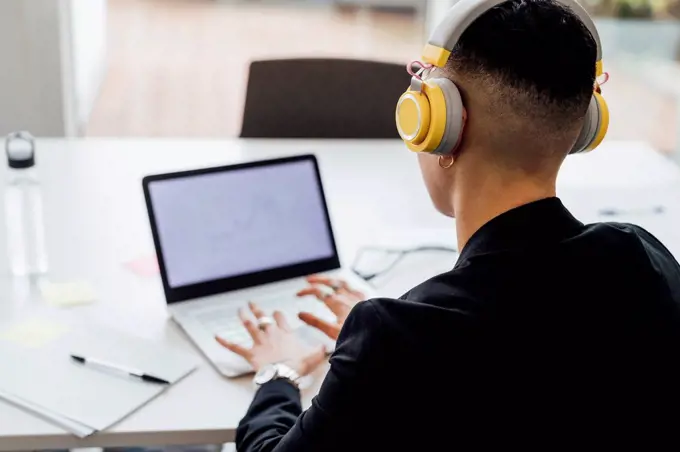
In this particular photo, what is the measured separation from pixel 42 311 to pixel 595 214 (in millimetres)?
1147

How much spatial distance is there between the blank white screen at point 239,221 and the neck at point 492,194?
1.76 feet

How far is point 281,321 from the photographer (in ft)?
4.54

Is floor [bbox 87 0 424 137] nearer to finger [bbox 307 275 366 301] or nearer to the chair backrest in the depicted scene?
the chair backrest

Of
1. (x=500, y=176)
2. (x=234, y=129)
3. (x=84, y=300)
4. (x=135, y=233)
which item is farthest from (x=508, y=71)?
(x=234, y=129)

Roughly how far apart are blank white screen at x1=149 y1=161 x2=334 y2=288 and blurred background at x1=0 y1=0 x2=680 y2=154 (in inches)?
29.4

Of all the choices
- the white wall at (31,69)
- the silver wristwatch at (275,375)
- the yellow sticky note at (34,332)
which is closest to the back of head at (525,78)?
the silver wristwatch at (275,375)

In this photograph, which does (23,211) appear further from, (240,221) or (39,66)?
(39,66)

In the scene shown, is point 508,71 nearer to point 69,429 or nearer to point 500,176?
point 500,176

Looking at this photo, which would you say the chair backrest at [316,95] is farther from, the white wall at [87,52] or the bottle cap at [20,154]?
the white wall at [87,52]

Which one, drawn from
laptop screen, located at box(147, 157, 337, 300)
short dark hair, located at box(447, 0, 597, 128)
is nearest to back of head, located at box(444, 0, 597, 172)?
short dark hair, located at box(447, 0, 597, 128)

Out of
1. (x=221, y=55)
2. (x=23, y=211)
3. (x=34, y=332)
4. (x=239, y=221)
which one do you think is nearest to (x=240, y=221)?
(x=239, y=221)

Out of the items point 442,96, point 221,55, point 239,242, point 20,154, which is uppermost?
point 442,96

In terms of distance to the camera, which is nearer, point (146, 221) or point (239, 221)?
point (239, 221)

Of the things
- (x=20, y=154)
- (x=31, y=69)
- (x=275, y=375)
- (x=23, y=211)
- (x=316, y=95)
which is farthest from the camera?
(x=31, y=69)
